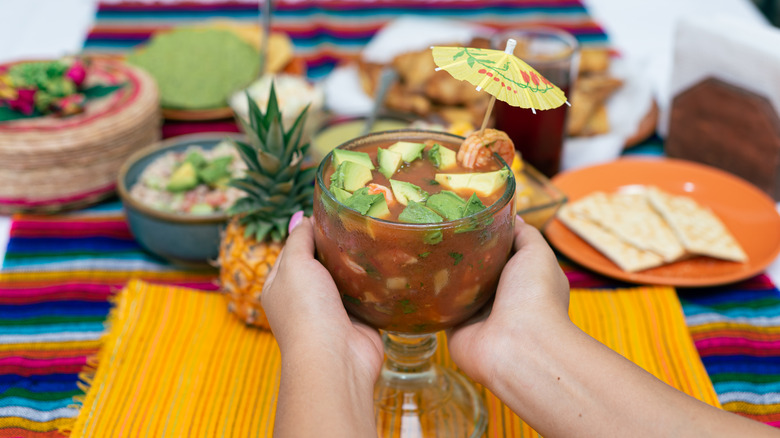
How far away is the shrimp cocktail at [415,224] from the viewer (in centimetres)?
118

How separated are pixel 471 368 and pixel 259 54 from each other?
7.22 feet

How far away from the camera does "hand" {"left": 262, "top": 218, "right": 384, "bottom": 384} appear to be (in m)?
1.26

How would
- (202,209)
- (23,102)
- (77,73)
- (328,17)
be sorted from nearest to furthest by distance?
(202,209)
(23,102)
(77,73)
(328,17)

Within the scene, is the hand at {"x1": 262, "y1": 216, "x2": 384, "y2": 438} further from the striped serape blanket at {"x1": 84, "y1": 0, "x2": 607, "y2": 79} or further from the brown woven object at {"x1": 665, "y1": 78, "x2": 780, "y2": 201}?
the striped serape blanket at {"x1": 84, "y1": 0, "x2": 607, "y2": 79}

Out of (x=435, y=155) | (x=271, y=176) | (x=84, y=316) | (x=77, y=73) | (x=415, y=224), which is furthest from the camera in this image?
(x=77, y=73)

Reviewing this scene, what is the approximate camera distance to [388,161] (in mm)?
1329

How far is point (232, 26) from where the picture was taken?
11.1 feet

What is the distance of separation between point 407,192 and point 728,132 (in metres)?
1.72

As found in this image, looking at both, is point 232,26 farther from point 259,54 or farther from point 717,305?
point 717,305

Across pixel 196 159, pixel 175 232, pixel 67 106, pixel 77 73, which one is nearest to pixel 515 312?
pixel 175 232

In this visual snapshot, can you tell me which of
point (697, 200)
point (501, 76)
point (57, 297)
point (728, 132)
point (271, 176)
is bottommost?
point (57, 297)

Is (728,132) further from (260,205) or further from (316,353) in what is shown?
(316,353)

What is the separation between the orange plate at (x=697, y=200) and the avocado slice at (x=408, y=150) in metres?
0.88

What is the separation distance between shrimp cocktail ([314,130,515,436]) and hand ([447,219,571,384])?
0.04 metres
